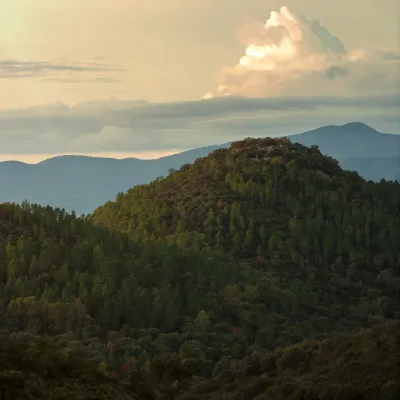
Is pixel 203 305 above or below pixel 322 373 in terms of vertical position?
above

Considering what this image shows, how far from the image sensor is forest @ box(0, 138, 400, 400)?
92.3 meters

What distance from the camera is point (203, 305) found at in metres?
146

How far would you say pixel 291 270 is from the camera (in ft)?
577

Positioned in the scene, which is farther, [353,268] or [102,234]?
[353,268]

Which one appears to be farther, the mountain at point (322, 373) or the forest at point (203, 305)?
the forest at point (203, 305)

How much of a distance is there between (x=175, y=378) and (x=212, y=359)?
19.4 metres

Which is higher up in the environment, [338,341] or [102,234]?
[102,234]

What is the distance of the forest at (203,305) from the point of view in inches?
3634

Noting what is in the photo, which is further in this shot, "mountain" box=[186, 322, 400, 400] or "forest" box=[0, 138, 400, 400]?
"forest" box=[0, 138, 400, 400]

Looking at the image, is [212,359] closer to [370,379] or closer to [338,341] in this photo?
[338,341]

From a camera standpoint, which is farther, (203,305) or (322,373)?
(203,305)

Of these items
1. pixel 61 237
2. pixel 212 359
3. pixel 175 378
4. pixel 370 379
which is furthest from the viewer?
pixel 61 237

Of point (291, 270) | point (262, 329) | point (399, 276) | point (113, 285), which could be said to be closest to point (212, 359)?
point (262, 329)

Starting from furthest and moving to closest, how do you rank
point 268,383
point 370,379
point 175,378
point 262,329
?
point 262,329 → point 175,378 → point 268,383 → point 370,379
